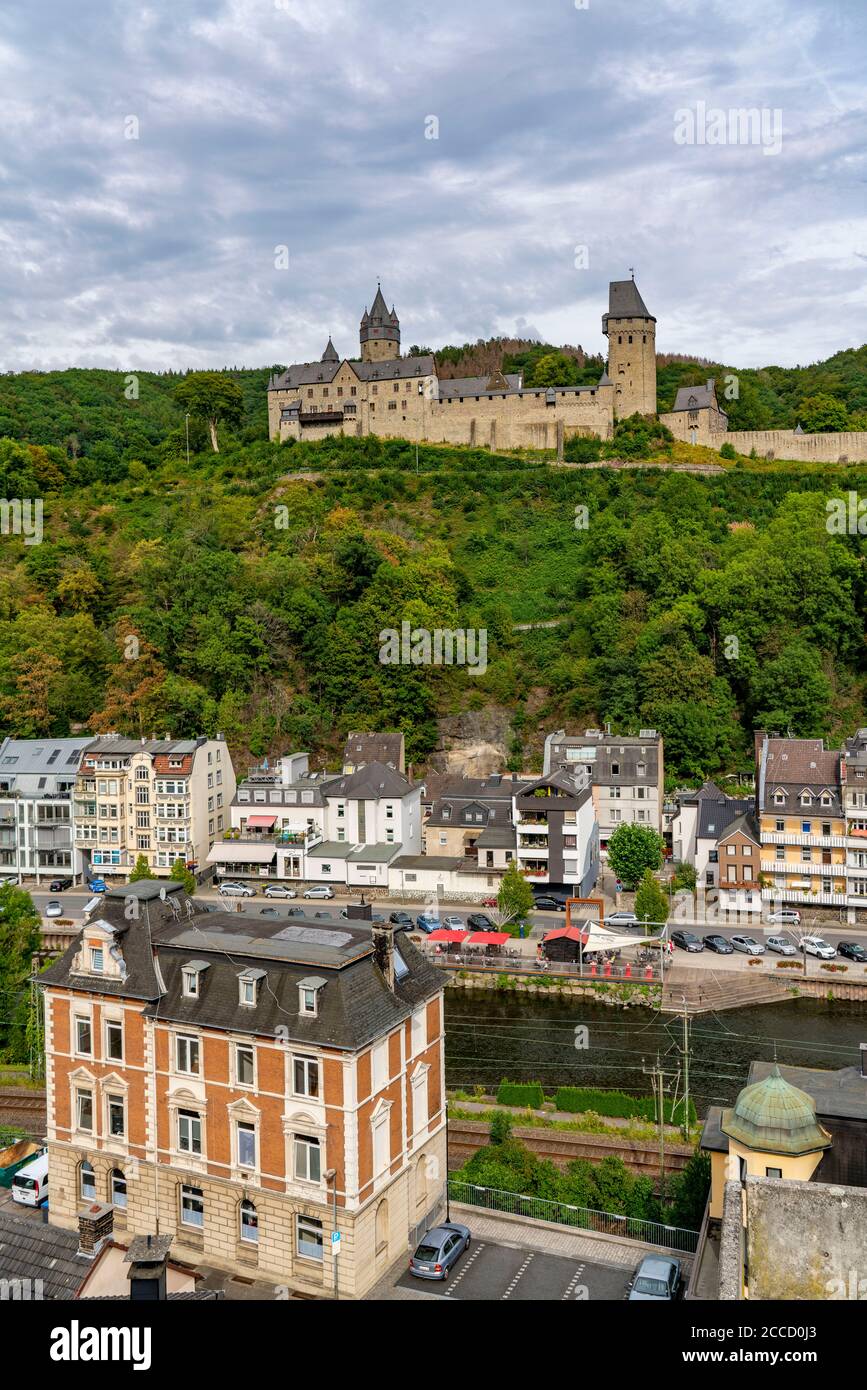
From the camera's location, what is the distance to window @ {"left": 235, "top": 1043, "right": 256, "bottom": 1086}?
18.2 metres

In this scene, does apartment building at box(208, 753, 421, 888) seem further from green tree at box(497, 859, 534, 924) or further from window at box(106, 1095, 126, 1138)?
window at box(106, 1095, 126, 1138)

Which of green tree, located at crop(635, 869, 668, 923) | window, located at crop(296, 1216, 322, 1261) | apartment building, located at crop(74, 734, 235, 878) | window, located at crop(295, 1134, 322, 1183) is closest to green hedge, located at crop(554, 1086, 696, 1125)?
window, located at crop(296, 1216, 322, 1261)

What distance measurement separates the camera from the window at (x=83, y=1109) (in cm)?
2003

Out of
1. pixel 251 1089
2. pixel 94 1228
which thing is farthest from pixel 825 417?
pixel 94 1228

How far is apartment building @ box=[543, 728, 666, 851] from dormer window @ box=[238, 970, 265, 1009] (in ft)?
92.7

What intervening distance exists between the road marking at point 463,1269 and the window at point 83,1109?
7302mm

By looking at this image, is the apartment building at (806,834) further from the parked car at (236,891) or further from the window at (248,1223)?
the window at (248,1223)

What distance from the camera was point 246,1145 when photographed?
1828 centimetres

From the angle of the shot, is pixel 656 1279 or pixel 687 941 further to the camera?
pixel 687 941

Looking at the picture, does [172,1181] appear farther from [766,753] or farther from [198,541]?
[198,541]

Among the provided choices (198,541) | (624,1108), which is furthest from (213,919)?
(198,541)

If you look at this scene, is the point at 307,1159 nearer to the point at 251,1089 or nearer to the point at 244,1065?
the point at 251,1089

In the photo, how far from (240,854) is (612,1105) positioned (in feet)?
80.0

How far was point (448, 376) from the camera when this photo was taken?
93.6m
